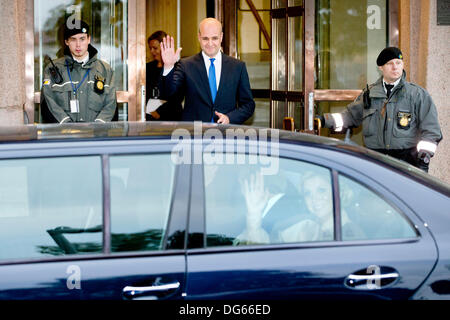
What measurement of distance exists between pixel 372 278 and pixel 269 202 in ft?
1.71

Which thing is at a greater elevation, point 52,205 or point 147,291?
point 52,205

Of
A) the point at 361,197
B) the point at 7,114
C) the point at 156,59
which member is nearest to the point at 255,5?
the point at 156,59

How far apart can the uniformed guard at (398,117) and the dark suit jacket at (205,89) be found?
104 centimetres

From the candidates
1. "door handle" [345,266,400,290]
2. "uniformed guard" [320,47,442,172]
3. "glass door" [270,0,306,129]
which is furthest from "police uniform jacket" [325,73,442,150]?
"door handle" [345,266,400,290]

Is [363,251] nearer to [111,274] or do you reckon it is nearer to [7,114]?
[111,274]

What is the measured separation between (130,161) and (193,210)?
1.06 ft

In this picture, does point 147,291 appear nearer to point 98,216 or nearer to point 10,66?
point 98,216

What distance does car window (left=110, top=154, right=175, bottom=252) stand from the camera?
128 inches

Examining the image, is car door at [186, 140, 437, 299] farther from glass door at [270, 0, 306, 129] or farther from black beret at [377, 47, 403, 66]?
glass door at [270, 0, 306, 129]

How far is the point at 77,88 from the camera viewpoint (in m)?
6.88

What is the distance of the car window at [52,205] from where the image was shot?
3.26 meters

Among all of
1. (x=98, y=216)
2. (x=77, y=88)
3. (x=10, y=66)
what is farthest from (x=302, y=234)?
(x=10, y=66)

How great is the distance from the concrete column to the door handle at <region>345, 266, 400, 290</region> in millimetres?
4960
